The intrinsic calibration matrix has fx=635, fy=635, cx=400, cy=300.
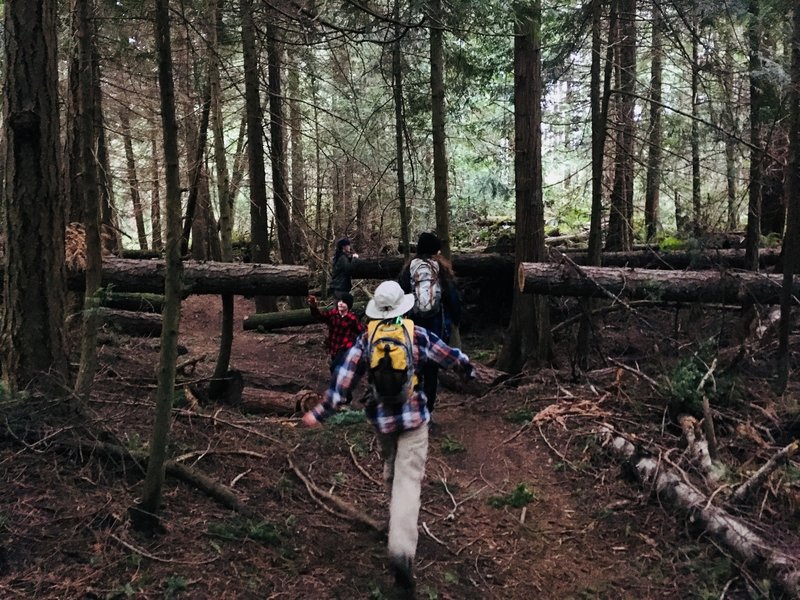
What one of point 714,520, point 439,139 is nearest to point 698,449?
point 714,520

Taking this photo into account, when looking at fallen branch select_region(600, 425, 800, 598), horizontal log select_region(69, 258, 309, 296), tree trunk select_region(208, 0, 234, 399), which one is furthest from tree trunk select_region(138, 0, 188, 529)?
fallen branch select_region(600, 425, 800, 598)

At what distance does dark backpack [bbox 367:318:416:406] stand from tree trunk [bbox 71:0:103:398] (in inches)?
101

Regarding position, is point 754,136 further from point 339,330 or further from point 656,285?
point 339,330

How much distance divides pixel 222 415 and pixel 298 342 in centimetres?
494

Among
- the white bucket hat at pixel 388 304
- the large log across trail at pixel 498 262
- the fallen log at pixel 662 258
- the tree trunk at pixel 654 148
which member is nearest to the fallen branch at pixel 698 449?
the white bucket hat at pixel 388 304

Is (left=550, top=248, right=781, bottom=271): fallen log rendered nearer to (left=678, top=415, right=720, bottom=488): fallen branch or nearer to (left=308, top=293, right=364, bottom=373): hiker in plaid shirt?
(left=678, top=415, right=720, bottom=488): fallen branch

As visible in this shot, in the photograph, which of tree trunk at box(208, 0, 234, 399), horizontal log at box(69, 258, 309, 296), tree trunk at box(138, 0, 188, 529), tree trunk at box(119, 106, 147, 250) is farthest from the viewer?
tree trunk at box(119, 106, 147, 250)

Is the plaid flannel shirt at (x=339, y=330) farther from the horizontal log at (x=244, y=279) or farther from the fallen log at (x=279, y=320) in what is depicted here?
the fallen log at (x=279, y=320)

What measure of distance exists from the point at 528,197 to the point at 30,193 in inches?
258

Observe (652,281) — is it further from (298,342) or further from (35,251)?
(35,251)

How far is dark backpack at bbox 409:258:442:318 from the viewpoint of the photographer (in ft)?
24.0

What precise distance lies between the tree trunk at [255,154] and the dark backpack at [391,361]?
8.94 metres

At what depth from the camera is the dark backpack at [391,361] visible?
4.46 meters

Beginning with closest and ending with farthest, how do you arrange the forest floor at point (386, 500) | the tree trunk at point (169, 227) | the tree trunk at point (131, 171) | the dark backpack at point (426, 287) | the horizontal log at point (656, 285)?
1. the tree trunk at point (169, 227)
2. the forest floor at point (386, 500)
3. the dark backpack at point (426, 287)
4. the horizontal log at point (656, 285)
5. the tree trunk at point (131, 171)
